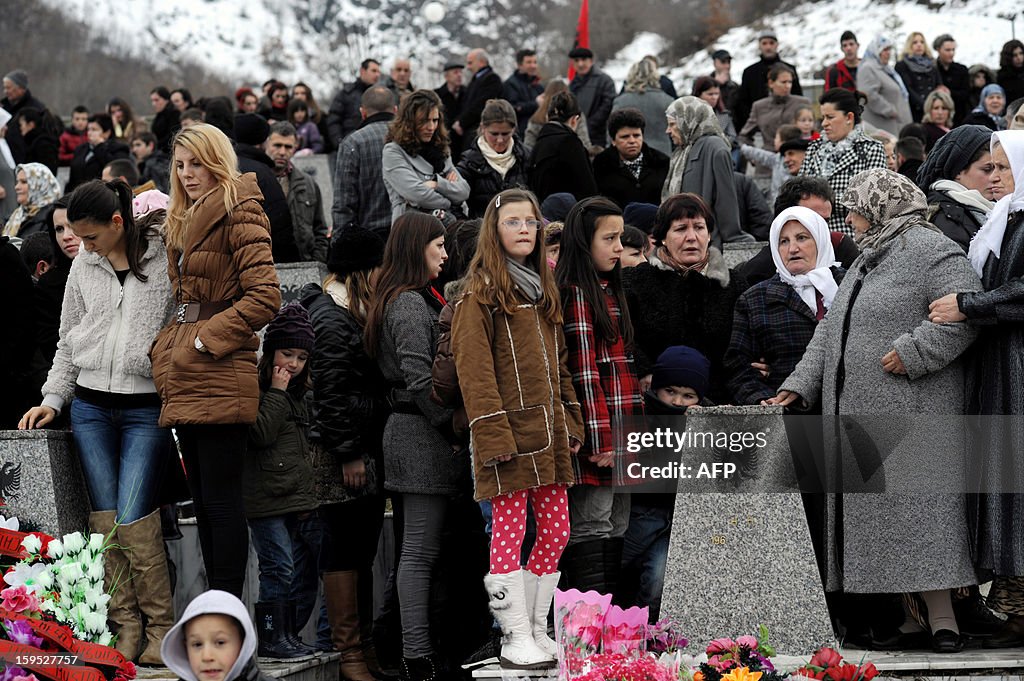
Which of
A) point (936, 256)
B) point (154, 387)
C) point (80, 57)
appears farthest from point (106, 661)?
point (80, 57)

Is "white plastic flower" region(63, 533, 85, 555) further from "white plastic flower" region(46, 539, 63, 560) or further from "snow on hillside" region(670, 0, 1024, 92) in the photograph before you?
"snow on hillside" region(670, 0, 1024, 92)

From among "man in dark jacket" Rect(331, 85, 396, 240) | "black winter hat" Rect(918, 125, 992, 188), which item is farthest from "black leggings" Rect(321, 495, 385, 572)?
"man in dark jacket" Rect(331, 85, 396, 240)

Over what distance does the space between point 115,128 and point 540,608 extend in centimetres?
1148

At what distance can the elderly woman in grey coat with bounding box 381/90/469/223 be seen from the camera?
29.7 feet

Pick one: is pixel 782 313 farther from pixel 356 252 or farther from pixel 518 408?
pixel 356 252

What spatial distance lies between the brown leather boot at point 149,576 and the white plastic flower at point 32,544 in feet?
1.43

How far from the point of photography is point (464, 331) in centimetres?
589

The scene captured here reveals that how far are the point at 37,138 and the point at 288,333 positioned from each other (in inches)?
389

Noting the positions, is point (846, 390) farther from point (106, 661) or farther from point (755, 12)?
point (755, 12)

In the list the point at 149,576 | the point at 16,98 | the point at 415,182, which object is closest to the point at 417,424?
the point at 149,576

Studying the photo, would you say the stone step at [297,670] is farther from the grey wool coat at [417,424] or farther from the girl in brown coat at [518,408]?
the girl in brown coat at [518,408]

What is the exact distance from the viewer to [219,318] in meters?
5.88

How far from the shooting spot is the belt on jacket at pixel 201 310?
236 inches

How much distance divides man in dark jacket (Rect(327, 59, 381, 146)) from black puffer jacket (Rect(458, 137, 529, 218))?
17.4 feet
